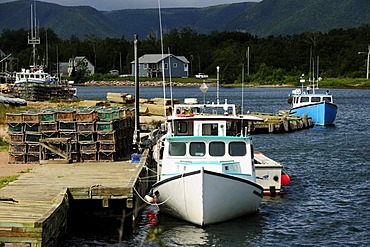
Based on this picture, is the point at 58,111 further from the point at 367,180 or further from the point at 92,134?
the point at 367,180

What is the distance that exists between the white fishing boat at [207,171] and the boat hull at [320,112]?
38.0 m

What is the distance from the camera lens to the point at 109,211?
73.2 feet

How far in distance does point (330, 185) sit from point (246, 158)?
902 cm

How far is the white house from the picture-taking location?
17538 cm

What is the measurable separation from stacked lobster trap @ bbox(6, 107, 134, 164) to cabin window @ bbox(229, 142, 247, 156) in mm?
5633

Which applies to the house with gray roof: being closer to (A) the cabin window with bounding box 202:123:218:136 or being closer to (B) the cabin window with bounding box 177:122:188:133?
(B) the cabin window with bounding box 177:122:188:133

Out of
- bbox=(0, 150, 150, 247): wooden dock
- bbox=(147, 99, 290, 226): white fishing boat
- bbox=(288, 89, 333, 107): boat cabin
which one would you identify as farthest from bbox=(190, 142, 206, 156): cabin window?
bbox=(288, 89, 333, 107): boat cabin

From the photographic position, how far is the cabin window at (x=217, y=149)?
879 inches

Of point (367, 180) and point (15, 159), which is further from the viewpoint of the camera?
point (367, 180)

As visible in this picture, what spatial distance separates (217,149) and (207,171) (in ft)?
6.85

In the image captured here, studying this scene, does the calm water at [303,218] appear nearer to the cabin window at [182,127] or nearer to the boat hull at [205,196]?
the boat hull at [205,196]

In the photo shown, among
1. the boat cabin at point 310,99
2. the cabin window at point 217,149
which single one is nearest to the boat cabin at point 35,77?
the boat cabin at point 310,99

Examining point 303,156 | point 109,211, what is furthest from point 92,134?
point 303,156

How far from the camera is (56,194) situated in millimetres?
20156
